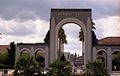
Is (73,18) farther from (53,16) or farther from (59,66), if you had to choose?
(59,66)

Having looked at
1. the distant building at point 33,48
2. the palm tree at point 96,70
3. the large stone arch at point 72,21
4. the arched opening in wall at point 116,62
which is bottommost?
the palm tree at point 96,70

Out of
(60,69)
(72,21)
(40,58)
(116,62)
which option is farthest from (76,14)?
(60,69)

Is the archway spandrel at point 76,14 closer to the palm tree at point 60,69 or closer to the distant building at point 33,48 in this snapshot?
the distant building at point 33,48

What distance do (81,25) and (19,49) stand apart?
11073 mm

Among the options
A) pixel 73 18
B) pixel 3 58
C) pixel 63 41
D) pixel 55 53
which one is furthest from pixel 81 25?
pixel 63 41

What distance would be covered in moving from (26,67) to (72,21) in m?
21.3

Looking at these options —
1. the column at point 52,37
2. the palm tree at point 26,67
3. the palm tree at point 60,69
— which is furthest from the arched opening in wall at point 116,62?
the palm tree at point 60,69

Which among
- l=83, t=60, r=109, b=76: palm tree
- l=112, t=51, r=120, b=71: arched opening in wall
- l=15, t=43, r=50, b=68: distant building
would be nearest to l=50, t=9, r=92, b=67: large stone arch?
l=15, t=43, r=50, b=68: distant building

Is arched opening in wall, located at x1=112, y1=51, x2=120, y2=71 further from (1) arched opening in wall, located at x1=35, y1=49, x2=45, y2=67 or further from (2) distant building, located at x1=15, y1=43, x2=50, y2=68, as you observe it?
(2) distant building, located at x1=15, y1=43, x2=50, y2=68

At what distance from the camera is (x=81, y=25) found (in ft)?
211

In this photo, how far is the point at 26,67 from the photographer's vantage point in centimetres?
4453

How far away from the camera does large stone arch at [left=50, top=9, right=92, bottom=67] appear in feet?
211

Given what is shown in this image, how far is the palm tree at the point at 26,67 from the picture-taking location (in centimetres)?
4434

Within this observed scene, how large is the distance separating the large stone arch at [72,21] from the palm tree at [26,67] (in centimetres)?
1937
